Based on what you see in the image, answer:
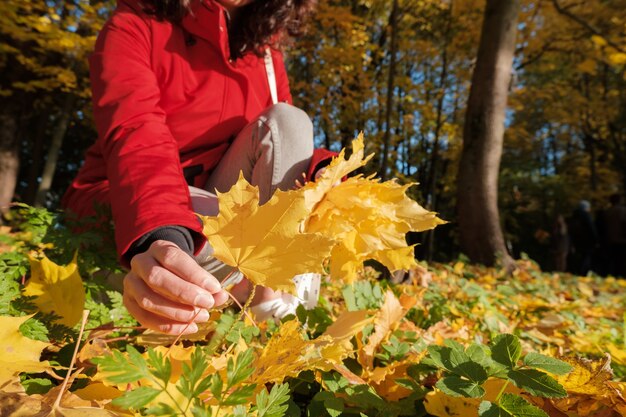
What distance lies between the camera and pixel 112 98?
1.15 meters

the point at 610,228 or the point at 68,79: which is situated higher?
the point at 68,79

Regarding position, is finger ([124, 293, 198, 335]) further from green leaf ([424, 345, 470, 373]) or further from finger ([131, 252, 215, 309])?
green leaf ([424, 345, 470, 373])

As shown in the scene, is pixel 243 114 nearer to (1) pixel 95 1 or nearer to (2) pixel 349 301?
(2) pixel 349 301

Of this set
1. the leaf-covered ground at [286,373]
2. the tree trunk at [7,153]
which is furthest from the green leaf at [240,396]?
the tree trunk at [7,153]

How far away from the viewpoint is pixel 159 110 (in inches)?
46.1

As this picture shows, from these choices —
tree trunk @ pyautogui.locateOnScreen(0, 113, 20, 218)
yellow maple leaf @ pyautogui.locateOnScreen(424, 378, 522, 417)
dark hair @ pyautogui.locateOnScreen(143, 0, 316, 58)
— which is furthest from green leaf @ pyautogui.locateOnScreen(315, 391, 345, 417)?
tree trunk @ pyautogui.locateOnScreen(0, 113, 20, 218)

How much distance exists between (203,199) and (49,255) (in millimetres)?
432

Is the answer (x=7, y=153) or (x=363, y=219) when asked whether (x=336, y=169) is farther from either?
(x=7, y=153)

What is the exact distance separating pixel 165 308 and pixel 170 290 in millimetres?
40

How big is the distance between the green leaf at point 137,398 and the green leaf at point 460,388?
1.14ft

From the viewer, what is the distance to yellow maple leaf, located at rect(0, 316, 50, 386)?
48 centimetres

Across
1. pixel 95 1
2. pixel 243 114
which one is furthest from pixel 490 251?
pixel 95 1

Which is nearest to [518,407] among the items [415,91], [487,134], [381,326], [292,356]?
[292,356]

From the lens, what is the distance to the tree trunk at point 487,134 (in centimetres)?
494
